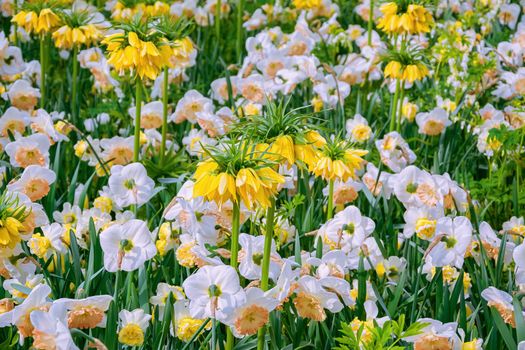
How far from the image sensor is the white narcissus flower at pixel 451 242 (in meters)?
2.20

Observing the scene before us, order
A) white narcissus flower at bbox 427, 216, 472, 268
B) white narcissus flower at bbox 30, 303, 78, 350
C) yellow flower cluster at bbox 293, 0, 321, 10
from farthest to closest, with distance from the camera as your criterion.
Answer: yellow flower cluster at bbox 293, 0, 321, 10, white narcissus flower at bbox 427, 216, 472, 268, white narcissus flower at bbox 30, 303, 78, 350

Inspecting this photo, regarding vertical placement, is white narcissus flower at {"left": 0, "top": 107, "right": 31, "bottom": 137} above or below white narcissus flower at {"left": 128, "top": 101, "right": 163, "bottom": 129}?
above

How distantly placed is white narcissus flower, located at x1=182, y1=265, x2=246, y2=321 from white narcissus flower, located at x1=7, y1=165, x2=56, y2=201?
0.84 meters

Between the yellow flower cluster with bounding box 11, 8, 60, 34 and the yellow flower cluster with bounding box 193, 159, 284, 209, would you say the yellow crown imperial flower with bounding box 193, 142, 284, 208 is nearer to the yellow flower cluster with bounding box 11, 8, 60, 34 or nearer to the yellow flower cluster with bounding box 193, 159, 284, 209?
the yellow flower cluster with bounding box 193, 159, 284, 209

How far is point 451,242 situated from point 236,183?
80 cm

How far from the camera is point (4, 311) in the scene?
1.84m

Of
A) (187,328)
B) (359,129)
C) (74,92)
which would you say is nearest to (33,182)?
(187,328)

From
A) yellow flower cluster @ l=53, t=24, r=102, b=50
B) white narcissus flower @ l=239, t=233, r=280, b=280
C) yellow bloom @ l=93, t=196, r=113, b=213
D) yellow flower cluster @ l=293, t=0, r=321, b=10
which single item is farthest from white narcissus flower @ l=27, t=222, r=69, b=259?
yellow flower cluster @ l=293, t=0, r=321, b=10

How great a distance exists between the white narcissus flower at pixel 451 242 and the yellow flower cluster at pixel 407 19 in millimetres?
1268

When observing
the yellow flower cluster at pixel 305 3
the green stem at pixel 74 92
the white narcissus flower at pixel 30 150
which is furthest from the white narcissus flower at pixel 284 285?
the yellow flower cluster at pixel 305 3

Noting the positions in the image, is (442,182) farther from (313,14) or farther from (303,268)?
(313,14)

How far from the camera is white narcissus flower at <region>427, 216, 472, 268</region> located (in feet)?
7.21

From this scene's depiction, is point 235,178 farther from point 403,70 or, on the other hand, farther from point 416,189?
point 403,70

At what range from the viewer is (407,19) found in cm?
334
